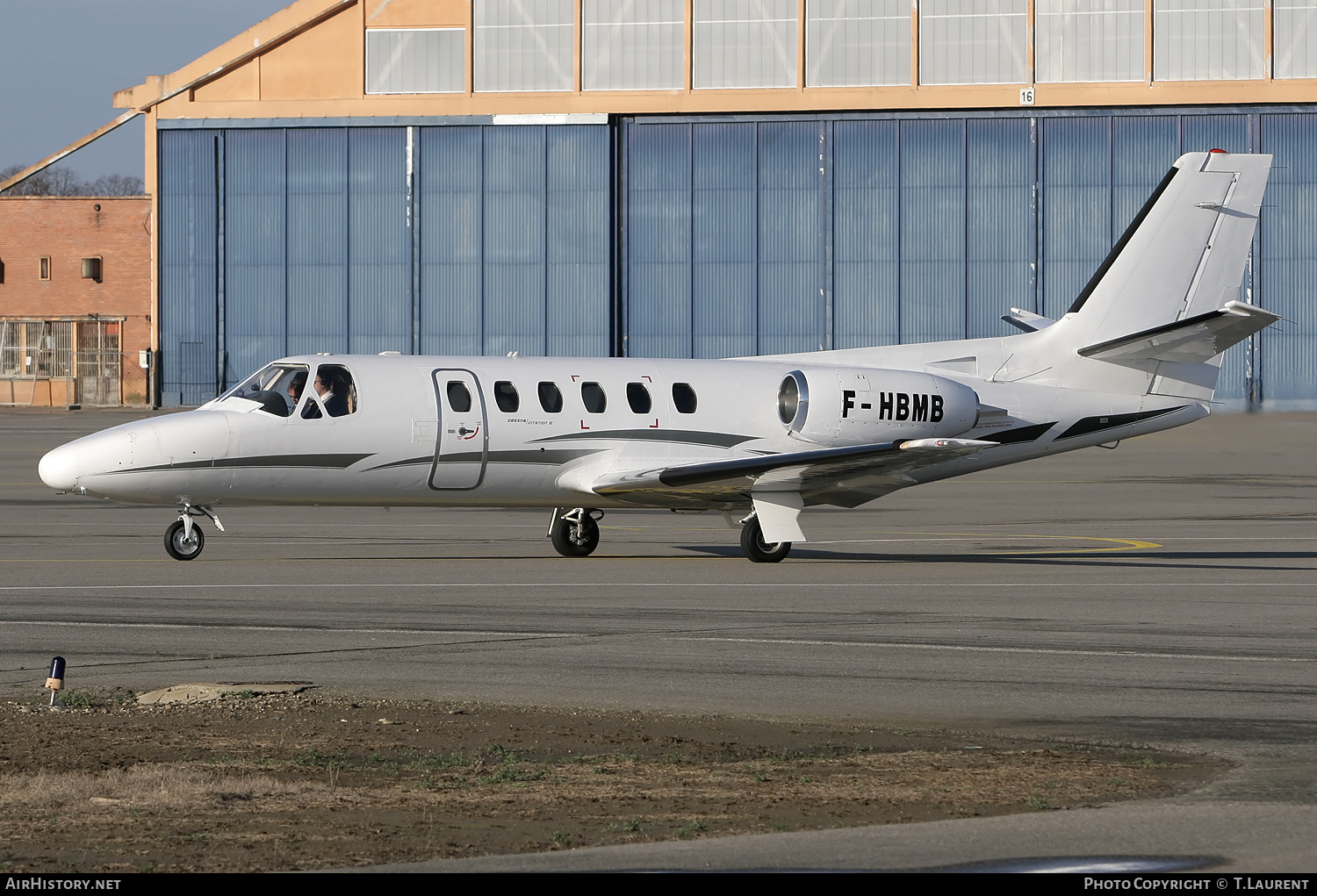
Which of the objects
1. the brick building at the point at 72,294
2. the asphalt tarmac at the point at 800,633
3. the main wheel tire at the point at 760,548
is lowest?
the asphalt tarmac at the point at 800,633

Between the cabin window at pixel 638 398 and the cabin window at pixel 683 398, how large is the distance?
1.25 ft

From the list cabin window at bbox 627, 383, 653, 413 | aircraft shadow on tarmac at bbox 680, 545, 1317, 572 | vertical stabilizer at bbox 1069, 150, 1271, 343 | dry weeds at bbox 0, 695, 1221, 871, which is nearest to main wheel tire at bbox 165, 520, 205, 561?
cabin window at bbox 627, 383, 653, 413

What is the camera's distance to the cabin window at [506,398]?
69.1ft

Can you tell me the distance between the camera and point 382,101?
189 feet

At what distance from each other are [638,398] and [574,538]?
2.10 m

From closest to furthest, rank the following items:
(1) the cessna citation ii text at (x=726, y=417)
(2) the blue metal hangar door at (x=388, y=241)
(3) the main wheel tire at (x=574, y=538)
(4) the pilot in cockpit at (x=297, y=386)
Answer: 1. (1) the cessna citation ii text at (x=726, y=417)
2. (4) the pilot in cockpit at (x=297, y=386)
3. (3) the main wheel tire at (x=574, y=538)
4. (2) the blue metal hangar door at (x=388, y=241)

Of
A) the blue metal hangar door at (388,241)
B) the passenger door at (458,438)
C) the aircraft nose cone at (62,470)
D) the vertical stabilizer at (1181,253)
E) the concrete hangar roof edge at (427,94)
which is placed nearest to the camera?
the aircraft nose cone at (62,470)

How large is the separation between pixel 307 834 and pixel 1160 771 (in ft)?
15.2

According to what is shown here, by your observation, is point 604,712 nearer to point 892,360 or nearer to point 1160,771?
point 1160,771

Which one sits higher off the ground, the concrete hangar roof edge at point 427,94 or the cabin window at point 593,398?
the concrete hangar roof edge at point 427,94

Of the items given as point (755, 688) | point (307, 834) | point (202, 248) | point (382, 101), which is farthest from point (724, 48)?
point (307, 834)

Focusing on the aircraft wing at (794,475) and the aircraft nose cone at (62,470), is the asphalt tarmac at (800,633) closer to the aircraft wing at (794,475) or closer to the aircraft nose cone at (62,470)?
the aircraft wing at (794,475)

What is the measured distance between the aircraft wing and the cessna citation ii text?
38 millimetres

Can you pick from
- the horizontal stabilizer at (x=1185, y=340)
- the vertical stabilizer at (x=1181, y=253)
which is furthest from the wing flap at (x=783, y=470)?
the vertical stabilizer at (x=1181, y=253)
